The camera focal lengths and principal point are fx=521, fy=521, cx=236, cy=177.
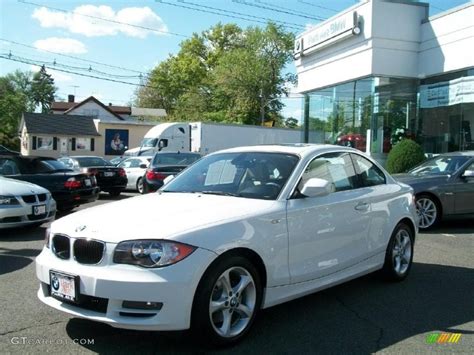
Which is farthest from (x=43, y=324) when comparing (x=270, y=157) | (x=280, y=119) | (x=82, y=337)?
(x=280, y=119)

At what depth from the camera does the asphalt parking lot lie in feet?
13.1

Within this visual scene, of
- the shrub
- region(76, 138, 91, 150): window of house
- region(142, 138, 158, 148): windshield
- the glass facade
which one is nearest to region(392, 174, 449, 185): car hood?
the shrub

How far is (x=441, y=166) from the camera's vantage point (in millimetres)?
10500

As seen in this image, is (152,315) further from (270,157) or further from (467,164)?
(467,164)

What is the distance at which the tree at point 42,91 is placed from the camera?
105 m

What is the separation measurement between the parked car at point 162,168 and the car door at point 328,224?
10.3 m

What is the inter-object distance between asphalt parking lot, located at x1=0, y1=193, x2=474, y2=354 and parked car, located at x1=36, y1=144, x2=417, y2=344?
0.92 ft

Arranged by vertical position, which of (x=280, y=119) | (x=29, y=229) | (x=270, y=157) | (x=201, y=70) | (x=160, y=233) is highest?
(x=201, y=70)

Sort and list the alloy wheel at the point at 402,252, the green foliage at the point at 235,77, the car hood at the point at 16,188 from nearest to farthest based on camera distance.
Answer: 1. the alloy wheel at the point at 402,252
2. the car hood at the point at 16,188
3. the green foliage at the point at 235,77

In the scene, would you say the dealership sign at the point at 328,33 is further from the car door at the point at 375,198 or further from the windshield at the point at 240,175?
the windshield at the point at 240,175

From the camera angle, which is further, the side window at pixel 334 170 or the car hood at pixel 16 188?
the car hood at pixel 16 188

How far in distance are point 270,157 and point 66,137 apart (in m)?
47.8

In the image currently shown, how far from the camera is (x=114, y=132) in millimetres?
49906

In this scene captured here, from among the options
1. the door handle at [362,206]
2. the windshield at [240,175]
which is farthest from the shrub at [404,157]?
the windshield at [240,175]
